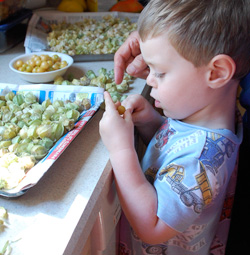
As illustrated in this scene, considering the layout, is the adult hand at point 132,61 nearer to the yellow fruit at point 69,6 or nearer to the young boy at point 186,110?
the young boy at point 186,110

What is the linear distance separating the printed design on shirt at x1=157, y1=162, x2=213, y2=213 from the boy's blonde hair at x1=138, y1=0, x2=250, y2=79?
19 centimetres

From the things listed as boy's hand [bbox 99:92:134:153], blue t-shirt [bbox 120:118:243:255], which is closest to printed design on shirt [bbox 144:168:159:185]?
blue t-shirt [bbox 120:118:243:255]

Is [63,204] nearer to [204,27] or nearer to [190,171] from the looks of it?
[190,171]

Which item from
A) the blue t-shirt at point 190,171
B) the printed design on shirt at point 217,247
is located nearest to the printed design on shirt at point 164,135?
the blue t-shirt at point 190,171

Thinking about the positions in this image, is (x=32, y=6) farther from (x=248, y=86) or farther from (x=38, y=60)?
(x=248, y=86)

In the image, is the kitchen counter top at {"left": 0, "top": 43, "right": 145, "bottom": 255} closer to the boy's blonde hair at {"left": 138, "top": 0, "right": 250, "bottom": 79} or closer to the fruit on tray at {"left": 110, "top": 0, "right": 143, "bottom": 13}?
the boy's blonde hair at {"left": 138, "top": 0, "right": 250, "bottom": 79}

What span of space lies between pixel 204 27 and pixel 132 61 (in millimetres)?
339

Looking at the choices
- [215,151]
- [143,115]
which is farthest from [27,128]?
[215,151]

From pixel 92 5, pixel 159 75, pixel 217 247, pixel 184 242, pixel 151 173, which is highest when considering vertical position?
pixel 159 75

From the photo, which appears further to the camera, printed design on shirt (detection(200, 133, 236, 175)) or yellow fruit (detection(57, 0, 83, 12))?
yellow fruit (detection(57, 0, 83, 12))

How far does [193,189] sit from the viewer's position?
495 millimetres

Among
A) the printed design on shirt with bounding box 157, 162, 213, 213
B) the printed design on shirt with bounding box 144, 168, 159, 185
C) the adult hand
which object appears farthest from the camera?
the adult hand

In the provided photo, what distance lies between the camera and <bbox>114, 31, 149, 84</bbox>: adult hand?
76 centimetres

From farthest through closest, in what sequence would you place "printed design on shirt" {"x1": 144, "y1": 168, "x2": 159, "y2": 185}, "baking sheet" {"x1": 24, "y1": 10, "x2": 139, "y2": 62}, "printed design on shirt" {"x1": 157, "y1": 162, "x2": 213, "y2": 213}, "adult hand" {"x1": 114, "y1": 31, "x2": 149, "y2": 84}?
"baking sheet" {"x1": 24, "y1": 10, "x2": 139, "y2": 62}, "adult hand" {"x1": 114, "y1": 31, "x2": 149, "y2": 84}, "printed design on shirt" {"x1": 144, "y1": 168, "x2": 159, "y2": 185}, "printed design on shirt" {"x1": 157, "y1": 162, "x2": 213, "y2": 213}
